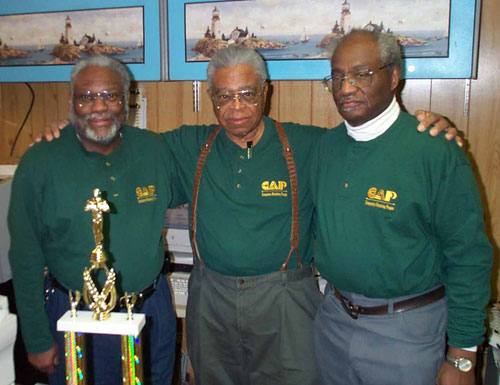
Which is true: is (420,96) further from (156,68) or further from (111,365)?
(111,365)

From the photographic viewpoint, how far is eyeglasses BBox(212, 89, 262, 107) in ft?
4.64

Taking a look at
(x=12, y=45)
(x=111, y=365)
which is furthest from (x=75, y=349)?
(x=12, y=45)

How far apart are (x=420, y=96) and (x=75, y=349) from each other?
1.72m

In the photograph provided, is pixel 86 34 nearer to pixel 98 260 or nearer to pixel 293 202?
pixel 293 202

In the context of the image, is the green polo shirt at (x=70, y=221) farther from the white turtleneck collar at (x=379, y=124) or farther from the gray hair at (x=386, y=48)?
the gray hair at (x=386, y=48)

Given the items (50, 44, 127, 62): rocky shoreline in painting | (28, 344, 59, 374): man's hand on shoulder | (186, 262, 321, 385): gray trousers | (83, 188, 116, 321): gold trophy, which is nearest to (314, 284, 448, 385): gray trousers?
(186, 262, 321, 385): gray trousers

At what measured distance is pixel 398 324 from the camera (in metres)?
1.23

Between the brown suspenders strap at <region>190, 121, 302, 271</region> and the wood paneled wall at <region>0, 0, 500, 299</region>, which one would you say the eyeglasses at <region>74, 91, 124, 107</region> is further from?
the wood paneled wall at <region>0, 0, 500, 299</region>

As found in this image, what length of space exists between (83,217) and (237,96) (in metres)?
0.60

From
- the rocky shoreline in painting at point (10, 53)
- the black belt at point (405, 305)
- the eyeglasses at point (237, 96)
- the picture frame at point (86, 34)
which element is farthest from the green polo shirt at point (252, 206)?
the rocky shoreline in painting at point (10, 53)

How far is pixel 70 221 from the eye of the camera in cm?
131

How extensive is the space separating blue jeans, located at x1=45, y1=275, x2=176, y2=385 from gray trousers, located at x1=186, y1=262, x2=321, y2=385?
4.0 inches

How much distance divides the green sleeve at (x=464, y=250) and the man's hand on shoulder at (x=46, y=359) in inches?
44.4

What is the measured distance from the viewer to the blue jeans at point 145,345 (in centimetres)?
140
